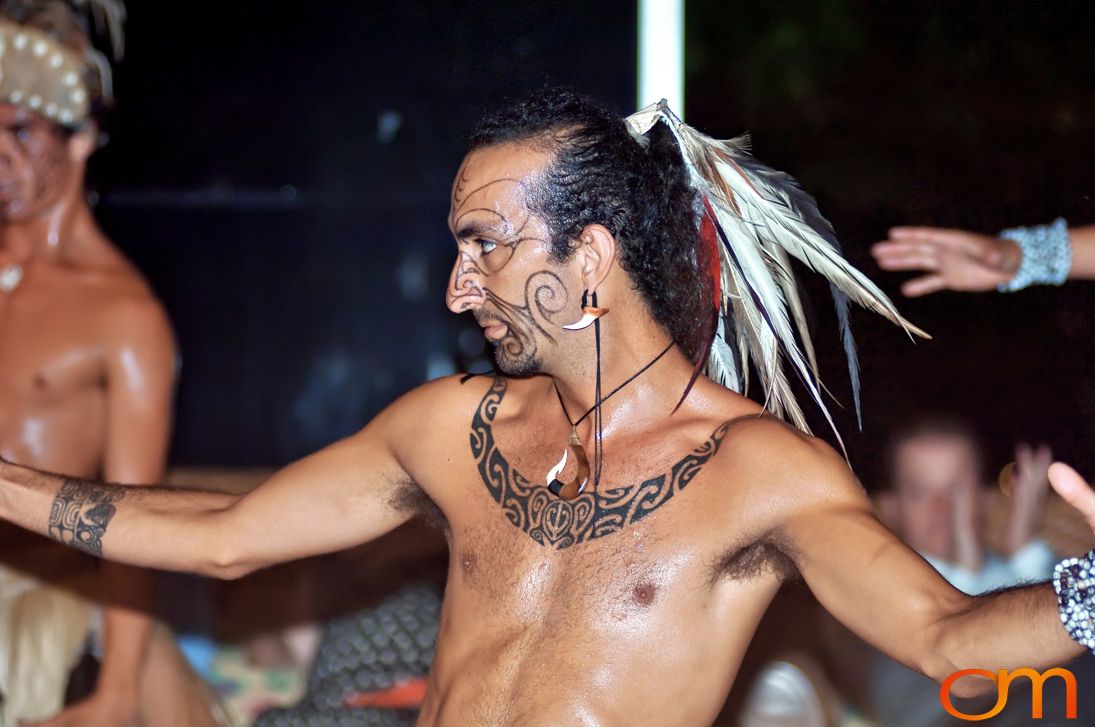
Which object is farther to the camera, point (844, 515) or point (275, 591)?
point (275, 591)

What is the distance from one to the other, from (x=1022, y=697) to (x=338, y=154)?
2.21 m

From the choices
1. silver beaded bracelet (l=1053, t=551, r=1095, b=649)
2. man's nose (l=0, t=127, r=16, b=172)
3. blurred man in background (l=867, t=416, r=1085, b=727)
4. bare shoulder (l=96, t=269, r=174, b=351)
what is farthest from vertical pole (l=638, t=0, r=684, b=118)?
silver beaded bracelet (l=1053, t=551, r=1095, b=649)

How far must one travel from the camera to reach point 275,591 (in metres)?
3.29

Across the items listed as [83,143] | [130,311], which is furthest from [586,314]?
[83,143]

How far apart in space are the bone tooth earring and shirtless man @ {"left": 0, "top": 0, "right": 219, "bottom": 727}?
5.28ft

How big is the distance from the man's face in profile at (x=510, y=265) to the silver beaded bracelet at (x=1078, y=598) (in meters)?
0.88

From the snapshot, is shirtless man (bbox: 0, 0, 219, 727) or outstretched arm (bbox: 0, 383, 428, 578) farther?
shirtless man (bbox: 0, 0, 219, 727)

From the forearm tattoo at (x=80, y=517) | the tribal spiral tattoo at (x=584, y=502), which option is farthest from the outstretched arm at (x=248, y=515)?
the tribal spiral tattoo at (x=584, y=502)

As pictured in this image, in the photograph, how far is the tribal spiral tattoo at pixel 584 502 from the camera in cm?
189

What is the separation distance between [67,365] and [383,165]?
0.97 metres

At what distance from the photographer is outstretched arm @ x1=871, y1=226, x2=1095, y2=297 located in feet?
8.48

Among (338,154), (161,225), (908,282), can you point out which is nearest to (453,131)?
(338,154)

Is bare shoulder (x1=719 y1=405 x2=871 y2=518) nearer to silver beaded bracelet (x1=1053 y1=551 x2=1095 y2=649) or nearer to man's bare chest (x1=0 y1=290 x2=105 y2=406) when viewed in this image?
silver beaded bracelet (x1=1053 y1=551 x2=1095 y2=649)

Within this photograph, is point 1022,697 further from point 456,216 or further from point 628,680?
point 456,216
